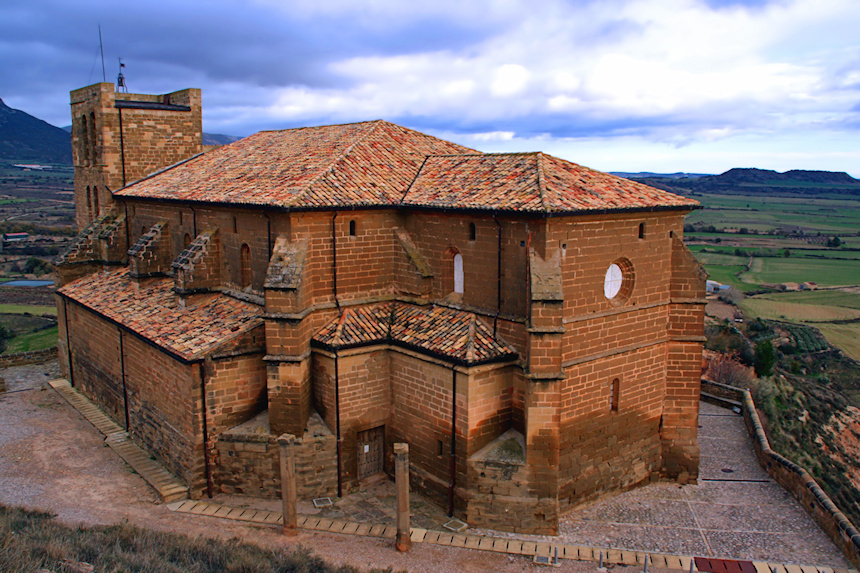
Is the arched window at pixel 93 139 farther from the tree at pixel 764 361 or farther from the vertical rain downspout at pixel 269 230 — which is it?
the tree at pixel 764 361

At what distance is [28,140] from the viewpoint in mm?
151750

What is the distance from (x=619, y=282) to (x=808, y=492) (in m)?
7.13

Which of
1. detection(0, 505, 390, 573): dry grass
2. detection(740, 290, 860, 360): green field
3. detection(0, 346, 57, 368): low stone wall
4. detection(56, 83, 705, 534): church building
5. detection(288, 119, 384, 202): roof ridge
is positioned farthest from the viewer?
detection(740, 290, 860, 360): green field

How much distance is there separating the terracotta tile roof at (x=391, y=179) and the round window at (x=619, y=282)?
5.21ft

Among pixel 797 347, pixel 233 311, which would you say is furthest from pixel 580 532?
pixel 797 347

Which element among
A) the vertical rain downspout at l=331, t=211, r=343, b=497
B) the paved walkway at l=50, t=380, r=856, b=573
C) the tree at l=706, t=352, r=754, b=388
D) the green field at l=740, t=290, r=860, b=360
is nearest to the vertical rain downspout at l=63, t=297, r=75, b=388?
the paved walkway at l=50, t=380, r=856, b=573

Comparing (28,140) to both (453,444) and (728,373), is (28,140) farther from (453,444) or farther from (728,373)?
(453,444)

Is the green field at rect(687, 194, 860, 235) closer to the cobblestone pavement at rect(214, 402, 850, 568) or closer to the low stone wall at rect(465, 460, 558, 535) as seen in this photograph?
the cobblestone pavement at rect(214, 402, 850, 568)

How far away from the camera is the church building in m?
15.5

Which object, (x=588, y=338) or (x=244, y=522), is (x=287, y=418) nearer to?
(x=244, y=522)

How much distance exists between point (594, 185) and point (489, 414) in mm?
6419

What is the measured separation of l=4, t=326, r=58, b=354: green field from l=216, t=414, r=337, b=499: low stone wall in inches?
1009

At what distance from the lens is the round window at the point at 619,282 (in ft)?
54.2

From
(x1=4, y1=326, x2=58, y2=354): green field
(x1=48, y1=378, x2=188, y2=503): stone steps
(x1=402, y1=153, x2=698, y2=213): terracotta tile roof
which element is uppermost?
(x1=402, y1=153, x2=698, y2=213): terracotta tile roof
